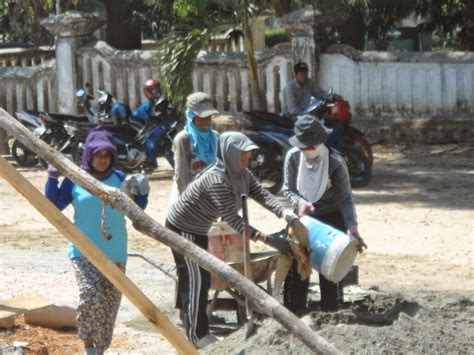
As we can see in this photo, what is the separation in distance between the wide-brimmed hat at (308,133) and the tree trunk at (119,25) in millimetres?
13211

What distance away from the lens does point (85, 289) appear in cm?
709

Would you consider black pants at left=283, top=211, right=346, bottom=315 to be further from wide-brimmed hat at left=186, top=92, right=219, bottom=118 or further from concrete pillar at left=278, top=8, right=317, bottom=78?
concrete pillar at left=278, top=8, right=317, bottom=78

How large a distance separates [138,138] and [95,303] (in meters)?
8.98

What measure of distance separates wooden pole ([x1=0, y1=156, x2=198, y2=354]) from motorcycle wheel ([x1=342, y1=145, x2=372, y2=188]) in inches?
368

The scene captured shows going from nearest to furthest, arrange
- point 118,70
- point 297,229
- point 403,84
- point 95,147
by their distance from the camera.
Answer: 1. point 95,147
2. point 297,229
3. point 403,84
4. point 118,70

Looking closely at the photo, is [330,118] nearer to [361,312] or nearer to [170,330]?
[361,312]

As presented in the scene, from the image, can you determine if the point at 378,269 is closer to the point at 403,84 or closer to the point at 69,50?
the point at 403,84

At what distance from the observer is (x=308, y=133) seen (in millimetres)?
7902

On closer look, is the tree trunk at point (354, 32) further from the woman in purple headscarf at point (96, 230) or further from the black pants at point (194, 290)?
the woman in purple headscarf at point (96, 230)

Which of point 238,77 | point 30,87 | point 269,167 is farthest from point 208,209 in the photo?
point 30,87

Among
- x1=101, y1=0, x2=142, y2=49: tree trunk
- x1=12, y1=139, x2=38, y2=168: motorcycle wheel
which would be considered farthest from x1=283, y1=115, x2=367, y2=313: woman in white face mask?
x1=101, y1=0, x2=142, y2=49: tree trunk

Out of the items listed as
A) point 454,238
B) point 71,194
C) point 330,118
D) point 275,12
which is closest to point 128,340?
point 71,194

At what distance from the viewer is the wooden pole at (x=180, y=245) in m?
4.84

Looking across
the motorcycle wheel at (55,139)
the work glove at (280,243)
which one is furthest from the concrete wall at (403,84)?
the work glove at (280,243)
